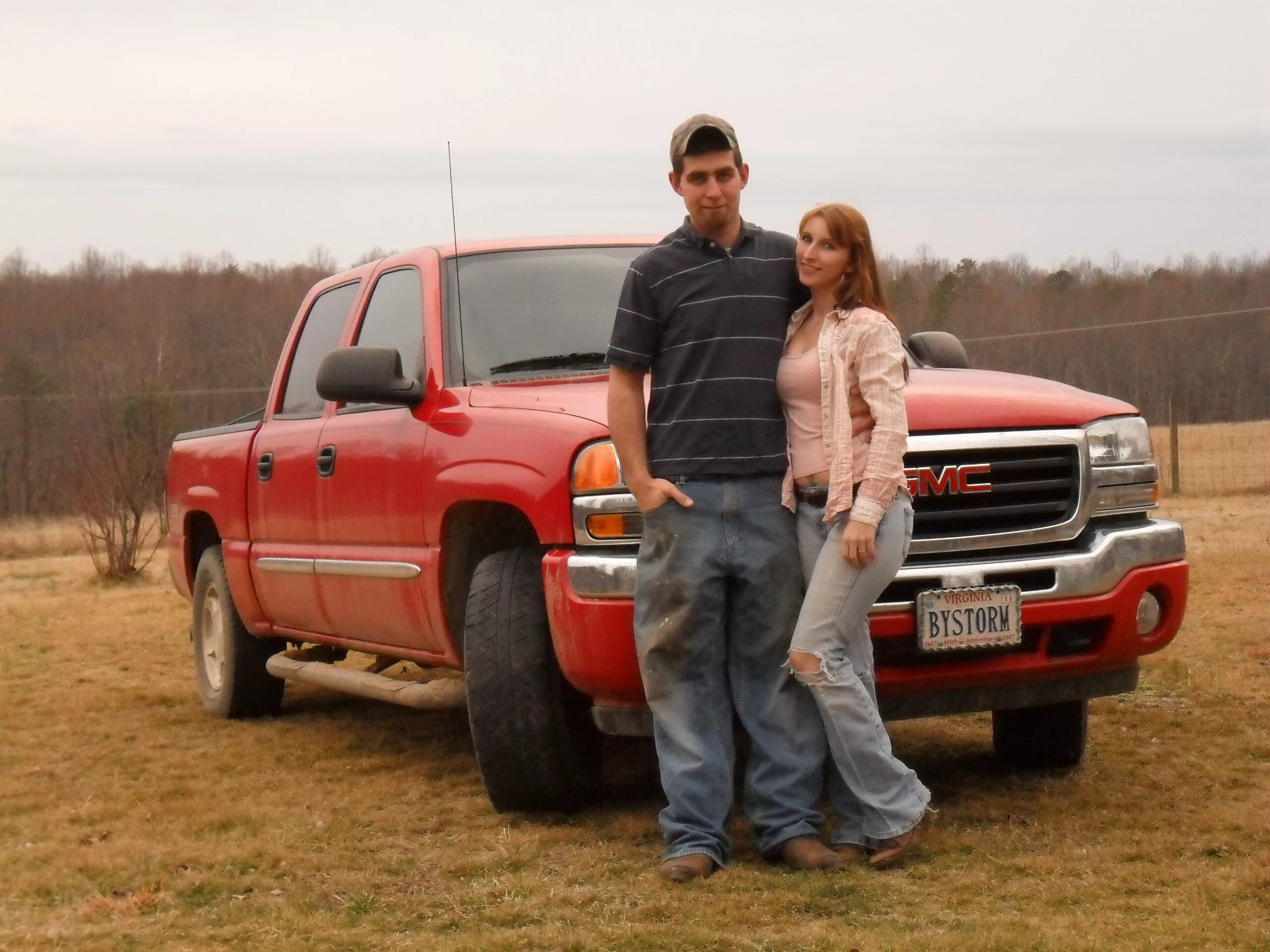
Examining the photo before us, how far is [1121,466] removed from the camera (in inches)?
182

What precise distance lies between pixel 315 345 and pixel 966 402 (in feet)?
10.9

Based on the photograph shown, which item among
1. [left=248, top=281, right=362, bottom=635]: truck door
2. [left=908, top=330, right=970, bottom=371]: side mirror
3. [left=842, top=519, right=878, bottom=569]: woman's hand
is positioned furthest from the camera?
[left=248, top=281, right=362, bottom=635]: truck door

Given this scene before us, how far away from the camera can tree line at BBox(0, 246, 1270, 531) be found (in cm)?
1897

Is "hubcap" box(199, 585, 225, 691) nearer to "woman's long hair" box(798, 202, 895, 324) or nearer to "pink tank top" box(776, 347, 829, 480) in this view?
"pink tank top" box(776, 347, 829, 480)

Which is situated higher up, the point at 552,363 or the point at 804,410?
the point at 552,363

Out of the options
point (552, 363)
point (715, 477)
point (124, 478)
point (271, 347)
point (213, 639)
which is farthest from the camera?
point (271, 347)

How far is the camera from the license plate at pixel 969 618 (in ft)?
13.9

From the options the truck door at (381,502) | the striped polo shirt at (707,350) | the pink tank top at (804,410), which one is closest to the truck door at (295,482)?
the truck door at (381,502)

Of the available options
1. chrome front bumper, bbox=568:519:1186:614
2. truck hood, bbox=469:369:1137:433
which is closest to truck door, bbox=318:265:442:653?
truck hood, bbox=469:369:1137:433

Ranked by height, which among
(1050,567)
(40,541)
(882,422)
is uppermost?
(882,422)

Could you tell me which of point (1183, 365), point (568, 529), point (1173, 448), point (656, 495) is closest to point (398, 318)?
point (568, 529)

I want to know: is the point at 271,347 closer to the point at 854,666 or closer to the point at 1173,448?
the point at 1173,448

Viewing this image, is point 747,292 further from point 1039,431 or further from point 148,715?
point 148,715

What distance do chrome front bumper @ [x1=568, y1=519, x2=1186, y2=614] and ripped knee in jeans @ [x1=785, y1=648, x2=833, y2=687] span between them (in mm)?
328
